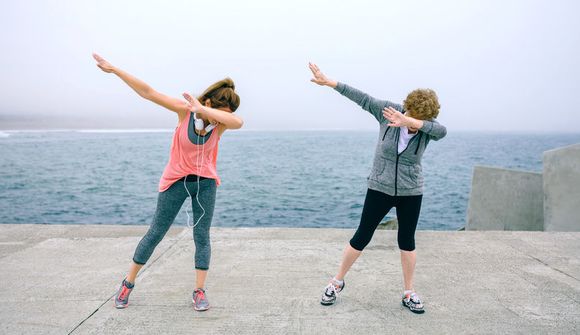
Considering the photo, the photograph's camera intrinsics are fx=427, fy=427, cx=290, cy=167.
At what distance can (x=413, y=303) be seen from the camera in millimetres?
3389

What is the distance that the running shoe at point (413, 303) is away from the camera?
132 inches

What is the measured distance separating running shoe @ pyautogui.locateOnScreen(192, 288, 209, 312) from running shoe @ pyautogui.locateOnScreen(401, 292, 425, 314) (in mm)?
1593

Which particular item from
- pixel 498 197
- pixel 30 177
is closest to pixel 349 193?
pixel 498 197

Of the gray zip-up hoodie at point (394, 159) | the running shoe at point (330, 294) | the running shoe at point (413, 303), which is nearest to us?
the gray zip-up hoodie at point (394, 159)

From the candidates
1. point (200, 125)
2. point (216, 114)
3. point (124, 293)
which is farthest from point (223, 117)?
point (124, 293)

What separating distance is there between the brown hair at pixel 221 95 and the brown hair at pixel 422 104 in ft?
4.25

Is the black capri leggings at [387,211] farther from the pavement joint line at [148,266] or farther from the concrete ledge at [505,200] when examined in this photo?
the concrete ledge at [505,200]

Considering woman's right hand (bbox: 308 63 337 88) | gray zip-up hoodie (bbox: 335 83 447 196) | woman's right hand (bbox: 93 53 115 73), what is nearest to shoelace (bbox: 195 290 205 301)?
gray zip-up hoodie (bbox: 335 83 447 196)

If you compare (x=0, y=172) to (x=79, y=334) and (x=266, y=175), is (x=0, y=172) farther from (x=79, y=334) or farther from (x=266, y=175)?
(x=79, y=334)

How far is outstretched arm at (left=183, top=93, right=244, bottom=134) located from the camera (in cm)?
286

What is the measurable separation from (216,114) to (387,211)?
5.02 ft

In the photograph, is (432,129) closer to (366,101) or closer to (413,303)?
(366,101)

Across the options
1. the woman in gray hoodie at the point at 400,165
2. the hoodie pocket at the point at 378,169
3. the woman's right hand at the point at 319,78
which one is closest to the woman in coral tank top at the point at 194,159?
the woman's right hand at the point at 319,78

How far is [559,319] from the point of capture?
10.7ft
